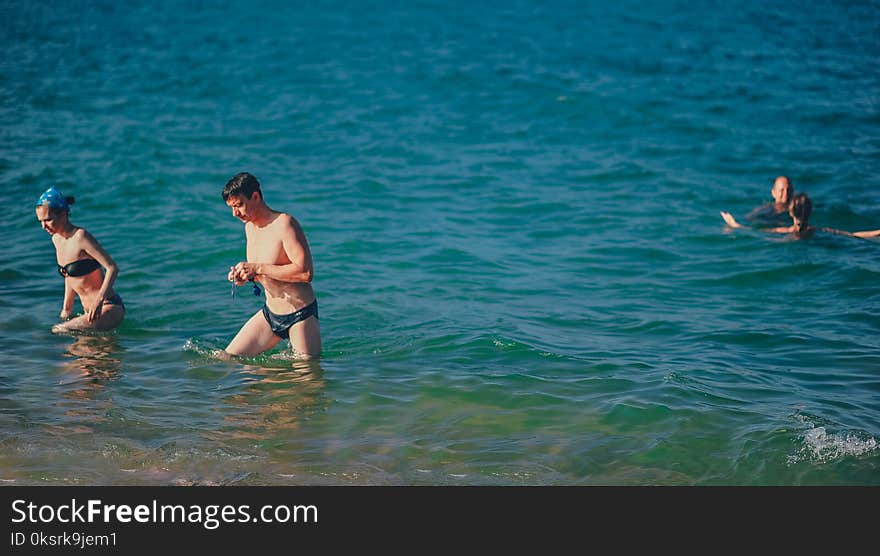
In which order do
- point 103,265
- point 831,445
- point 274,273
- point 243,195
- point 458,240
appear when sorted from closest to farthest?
point 831,445
point 243,195
point 274,273
point 103,265
point 458,240

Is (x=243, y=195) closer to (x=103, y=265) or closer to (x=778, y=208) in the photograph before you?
(x=103, y=265)

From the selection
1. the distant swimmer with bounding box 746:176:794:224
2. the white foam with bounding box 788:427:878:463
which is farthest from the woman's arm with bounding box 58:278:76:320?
the distant swimmer with bounding box 746:176:794:224

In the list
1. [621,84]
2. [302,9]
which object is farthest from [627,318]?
[302,9]

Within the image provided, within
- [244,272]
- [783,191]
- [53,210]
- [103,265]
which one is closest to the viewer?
[244,272]

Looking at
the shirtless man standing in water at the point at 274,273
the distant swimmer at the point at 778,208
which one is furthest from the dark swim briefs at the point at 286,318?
the distant swimmer at the point at 778,208

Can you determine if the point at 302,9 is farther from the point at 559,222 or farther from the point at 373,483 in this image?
the point at 373,483

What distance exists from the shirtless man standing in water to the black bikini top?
171cm

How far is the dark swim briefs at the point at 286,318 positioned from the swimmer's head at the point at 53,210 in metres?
2.17

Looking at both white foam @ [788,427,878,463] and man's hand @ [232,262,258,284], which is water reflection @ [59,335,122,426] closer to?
man's hand @ [232,262,258,284]

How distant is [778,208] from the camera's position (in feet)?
46.9

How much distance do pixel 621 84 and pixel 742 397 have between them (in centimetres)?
1452

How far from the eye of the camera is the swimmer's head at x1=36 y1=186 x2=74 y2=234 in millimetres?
9031

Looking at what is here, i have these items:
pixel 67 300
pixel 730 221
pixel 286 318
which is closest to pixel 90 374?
pixel 67 300

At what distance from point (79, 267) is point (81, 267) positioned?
18mm
